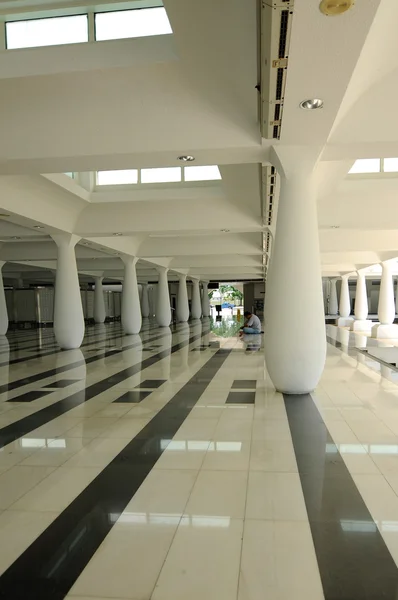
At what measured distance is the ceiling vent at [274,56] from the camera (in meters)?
3.90

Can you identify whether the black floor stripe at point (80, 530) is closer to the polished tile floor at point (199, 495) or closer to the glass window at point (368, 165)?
the polished tile floor at point (199, 495)

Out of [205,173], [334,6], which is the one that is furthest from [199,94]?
[205,173]

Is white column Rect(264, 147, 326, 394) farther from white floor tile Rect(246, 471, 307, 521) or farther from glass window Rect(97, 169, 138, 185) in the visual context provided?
glass window Rect(97, 169, 138, 185)

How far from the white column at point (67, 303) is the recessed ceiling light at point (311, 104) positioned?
38.5ft

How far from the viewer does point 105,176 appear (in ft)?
45.8

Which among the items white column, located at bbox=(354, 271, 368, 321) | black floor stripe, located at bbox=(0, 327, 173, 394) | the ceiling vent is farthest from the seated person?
white column, located at bbox=(354, 271, 368, 321)

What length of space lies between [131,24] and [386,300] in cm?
2605

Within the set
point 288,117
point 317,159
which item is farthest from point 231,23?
point 317,159

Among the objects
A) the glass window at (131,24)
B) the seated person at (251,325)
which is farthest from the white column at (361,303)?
the glass window at (131,24)

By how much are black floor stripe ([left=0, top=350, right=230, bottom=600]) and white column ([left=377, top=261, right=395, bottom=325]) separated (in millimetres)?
25985

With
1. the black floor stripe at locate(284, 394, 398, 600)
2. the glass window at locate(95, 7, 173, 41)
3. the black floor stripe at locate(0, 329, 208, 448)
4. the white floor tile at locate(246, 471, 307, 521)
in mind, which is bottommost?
the black floor stripe at locate(284, 394, 398, 600)

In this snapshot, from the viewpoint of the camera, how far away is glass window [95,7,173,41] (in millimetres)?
6672

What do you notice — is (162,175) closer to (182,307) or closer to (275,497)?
(275,497)

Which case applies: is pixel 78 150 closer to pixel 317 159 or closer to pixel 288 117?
pixel 288 117
